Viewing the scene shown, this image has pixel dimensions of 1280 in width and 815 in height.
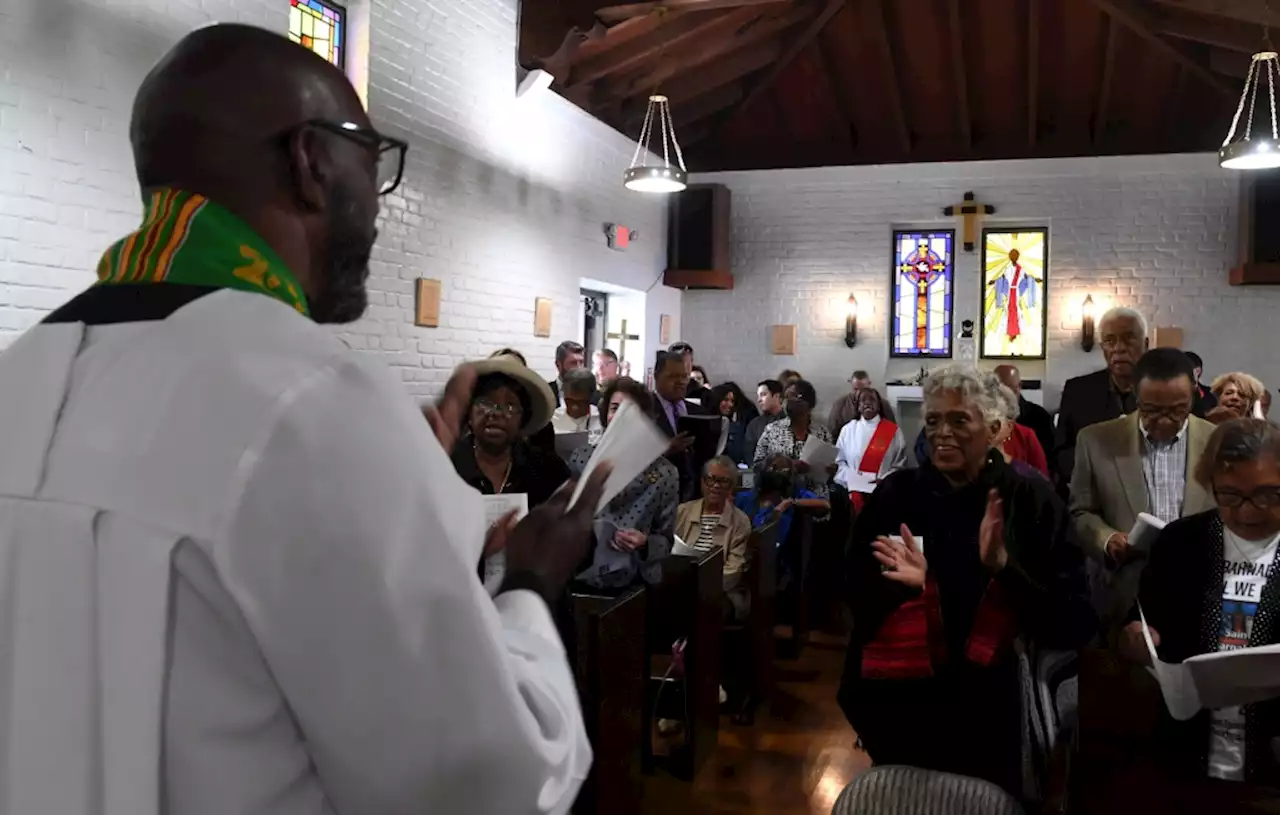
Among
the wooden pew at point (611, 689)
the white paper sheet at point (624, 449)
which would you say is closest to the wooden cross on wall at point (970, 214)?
the wooden pew at point (611, 689)

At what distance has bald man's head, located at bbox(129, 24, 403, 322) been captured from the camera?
0.86m

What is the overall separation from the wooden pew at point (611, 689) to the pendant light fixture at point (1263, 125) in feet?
17.5

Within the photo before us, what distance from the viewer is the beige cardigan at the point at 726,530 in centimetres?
436

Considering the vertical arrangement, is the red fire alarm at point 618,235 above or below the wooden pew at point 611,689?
above

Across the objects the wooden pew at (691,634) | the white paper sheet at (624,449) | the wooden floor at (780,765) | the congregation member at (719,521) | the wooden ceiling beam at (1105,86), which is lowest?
the wooden floor at (780,765)

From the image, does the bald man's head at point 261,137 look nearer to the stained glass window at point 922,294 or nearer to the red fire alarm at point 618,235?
the red fire alarm at point 618,235

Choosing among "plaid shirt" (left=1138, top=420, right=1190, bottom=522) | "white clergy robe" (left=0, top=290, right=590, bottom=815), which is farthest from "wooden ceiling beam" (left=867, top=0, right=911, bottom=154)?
"white clergy robe" (left=0, top=290, right=590, bottom=815)

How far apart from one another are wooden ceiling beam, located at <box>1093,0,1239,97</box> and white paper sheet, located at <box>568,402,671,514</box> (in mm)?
7797

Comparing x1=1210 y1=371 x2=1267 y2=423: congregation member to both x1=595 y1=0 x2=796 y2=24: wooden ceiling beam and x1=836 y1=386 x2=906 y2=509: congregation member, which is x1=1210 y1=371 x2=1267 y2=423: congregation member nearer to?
A: x1=836 y1=386 x2=906 y2=509: congregation member

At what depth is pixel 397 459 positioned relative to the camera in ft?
2.38

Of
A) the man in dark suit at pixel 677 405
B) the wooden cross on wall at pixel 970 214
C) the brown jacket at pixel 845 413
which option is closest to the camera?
the man in dark suit at pixel 677 405

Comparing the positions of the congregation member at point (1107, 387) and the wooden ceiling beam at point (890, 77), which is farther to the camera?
the wooden ceiling beam at point (890, 77)

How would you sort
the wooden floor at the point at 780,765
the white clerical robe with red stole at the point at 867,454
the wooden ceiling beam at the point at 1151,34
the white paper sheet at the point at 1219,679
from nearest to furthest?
the white paper sheet at the point at 1219,679
the wooden floor at the point at 780,765
the white clerical robe with red stole at the point at 867,454
the wooden ceiling beam at the point at 1151,34

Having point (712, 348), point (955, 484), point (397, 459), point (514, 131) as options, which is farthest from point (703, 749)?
Answer: point (712, 348)
